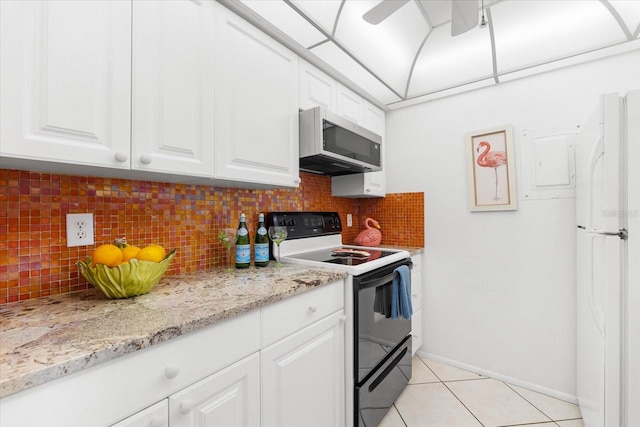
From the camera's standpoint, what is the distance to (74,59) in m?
0.85

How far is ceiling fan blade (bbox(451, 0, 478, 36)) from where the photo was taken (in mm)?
1302

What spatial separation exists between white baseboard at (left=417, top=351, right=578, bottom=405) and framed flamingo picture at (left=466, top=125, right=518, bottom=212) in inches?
48.7

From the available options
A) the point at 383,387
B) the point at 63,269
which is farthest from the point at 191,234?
the point at 383,387

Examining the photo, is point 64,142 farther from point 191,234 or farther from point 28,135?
point 191,234

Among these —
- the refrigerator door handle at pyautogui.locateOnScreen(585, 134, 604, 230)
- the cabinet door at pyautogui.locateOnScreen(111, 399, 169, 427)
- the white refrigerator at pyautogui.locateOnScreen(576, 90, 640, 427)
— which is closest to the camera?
the cabinet door at pyautogui.locateOnScreen(111, 399, 169, 427)

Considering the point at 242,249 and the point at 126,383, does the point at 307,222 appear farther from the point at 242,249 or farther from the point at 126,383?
the point at 126,383

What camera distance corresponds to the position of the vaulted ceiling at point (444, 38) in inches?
60.7

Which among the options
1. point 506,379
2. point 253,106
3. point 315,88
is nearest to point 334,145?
point 315,88

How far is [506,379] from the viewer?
81.8 inches

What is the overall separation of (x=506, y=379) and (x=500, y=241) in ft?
3.33

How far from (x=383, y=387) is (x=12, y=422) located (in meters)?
1.61

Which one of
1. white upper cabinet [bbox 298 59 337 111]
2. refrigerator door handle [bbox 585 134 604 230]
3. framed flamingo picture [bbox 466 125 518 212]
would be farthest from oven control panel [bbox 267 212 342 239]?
refrigerator door handle [bbox 585 134 604 230]

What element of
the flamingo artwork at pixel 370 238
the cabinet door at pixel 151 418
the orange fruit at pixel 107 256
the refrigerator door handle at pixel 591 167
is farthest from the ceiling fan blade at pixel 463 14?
the cabinet door at pixel 151 418

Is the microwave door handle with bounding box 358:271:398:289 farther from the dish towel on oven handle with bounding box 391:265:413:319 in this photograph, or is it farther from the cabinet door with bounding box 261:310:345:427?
the cabinet door with bounding box 261:310:345:427
